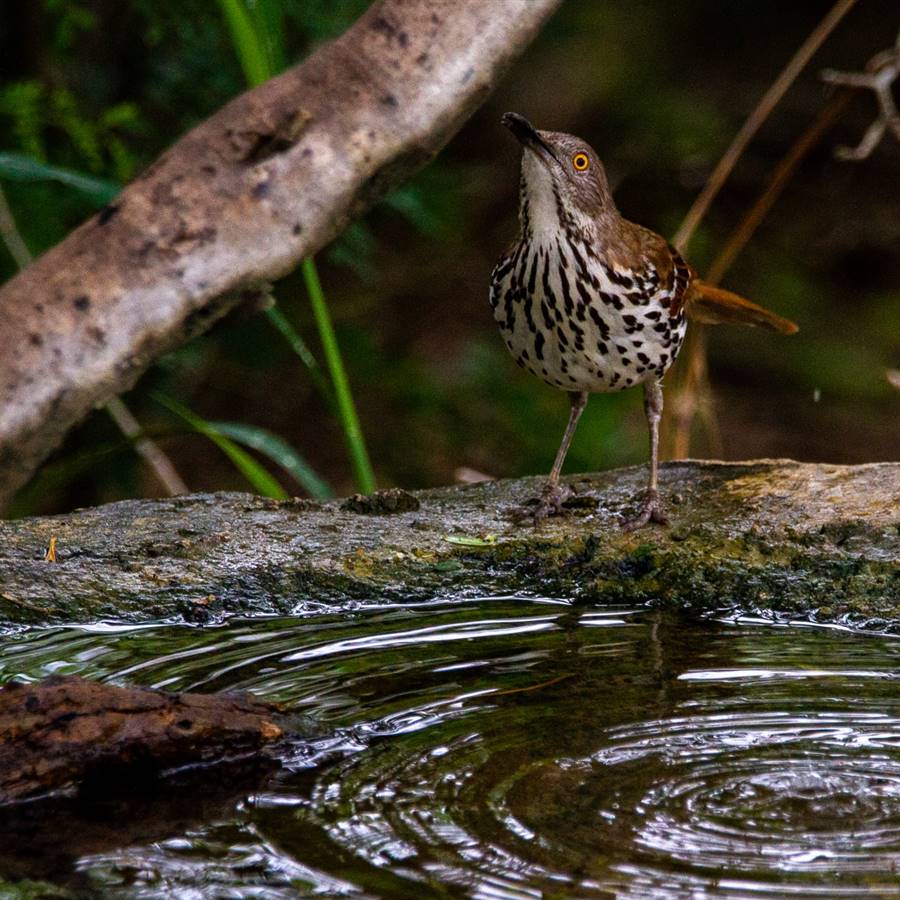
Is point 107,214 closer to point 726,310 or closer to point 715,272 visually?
point 726,310

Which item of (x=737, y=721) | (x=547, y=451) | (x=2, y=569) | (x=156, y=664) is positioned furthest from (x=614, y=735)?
(x=547, y=451)

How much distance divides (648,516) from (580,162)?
3.30 feet

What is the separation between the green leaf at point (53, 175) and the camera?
12.9ft

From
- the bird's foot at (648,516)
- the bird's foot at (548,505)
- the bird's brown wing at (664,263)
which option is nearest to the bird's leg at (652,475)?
the bird's foot at (648,516)

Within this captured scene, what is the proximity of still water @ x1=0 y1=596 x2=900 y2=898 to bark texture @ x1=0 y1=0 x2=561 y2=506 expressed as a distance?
0.60m

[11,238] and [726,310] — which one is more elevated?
[11,238]

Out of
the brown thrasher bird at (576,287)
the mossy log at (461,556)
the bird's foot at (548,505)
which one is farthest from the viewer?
the brown thrasher bird at (576,287)

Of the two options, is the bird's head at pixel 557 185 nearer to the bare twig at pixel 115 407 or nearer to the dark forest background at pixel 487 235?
the dark forest background at pixel 487 235

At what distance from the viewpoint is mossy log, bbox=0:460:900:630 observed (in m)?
3.33

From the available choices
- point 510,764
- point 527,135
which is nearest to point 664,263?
point 527,135

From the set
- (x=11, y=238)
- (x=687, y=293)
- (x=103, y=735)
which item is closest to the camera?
(x=103, y=735)

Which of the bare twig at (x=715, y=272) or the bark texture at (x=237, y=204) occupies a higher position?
the bark texture at (x=237, y=204)

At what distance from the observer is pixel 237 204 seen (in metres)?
3.54

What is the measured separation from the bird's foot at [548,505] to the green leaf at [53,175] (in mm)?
1297
